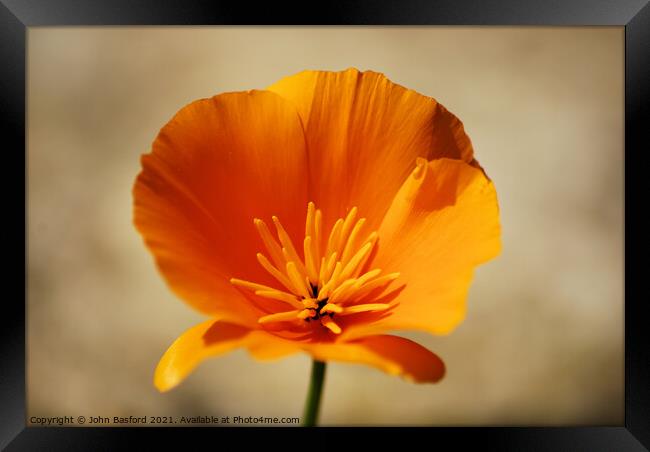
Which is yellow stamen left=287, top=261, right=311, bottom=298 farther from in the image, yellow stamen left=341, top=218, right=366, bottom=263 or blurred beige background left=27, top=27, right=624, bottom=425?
blurred beige background left=27, top=27, right=624, bottom=425

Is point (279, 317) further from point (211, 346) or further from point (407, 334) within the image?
point (407, 334)

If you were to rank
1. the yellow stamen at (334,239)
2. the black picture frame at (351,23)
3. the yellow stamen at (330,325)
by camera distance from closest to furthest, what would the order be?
1. the yellow stamen at (330,325)
2. the yellow stamen at (334,239)
3. the black picture frame at (351,23)

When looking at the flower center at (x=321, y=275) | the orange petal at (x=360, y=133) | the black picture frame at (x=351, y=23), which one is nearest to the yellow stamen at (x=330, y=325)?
the flower center at (x=321, y=275)

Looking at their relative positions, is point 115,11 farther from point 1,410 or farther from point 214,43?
point 1,410

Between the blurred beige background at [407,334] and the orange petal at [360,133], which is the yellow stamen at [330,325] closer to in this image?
the orange petal at [360,133]

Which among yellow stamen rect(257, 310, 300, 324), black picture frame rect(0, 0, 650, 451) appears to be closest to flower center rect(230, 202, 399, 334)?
yellow stamen rect(257, 310, 300, 324)

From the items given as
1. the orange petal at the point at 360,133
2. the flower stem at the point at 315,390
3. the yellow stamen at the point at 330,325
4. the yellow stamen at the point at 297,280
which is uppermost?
A: the orange petal at the point at 360,133
